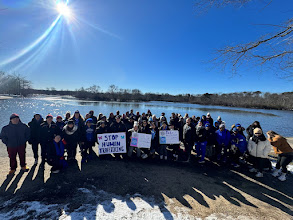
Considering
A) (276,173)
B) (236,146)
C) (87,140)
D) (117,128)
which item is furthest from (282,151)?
(87,140)

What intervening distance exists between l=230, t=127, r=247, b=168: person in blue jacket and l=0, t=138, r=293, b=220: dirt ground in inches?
18.4

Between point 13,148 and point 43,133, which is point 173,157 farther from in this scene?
point 13,148

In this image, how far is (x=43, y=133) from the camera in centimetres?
487

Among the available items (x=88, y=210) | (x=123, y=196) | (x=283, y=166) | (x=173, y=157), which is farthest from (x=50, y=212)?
(x=283, y=166)

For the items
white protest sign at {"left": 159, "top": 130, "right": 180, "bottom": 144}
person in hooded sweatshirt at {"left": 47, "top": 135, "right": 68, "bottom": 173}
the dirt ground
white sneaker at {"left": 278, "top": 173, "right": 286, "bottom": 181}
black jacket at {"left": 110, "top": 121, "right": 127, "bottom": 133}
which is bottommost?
the dirt ground

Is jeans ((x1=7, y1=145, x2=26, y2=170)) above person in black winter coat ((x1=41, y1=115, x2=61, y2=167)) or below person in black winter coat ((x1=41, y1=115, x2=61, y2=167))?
below

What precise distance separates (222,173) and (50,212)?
561 cm

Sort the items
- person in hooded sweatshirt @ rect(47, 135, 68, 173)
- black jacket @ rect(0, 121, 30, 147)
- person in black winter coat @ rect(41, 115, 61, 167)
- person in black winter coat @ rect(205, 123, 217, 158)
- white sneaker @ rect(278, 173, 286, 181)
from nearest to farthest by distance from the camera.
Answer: black jacket @ rect(0, 121, 30, 147)
person in hooded sweatshirt @ rect(47, 135, 68, 173)
white sneaker @ rect(278, 173, 286, 181)
person in black winter coat @ rect(41, 115, 61, 167)
person in black winter coat @ rect(205, 123, 217, 158)

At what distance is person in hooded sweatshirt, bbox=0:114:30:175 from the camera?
4.38m

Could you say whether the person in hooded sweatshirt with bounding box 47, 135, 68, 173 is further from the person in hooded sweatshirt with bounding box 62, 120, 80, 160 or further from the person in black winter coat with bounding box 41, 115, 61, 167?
the person in hooded sweatshirt with bounding box 62, 120, 80, 160

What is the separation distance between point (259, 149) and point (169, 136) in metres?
3.46

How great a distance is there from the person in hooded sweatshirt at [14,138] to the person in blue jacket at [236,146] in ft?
26.8

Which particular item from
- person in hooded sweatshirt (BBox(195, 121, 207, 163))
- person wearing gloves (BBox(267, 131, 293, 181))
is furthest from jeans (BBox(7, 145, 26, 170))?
person wearing gloves (BBox(267, 131, 293, 181))

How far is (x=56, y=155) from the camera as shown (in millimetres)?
4727
